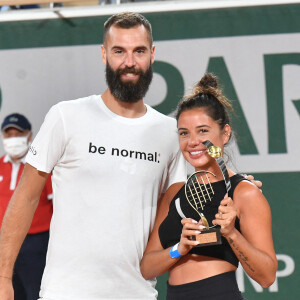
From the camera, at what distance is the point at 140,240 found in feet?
8.67

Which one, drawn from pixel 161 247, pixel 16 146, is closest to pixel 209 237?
pixel 161 247

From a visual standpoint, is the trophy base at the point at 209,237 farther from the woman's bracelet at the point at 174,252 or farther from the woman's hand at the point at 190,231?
the woman's bracelet at the point at 174,252

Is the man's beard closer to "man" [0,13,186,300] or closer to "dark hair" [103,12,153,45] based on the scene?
"man" [0,13,186,300]

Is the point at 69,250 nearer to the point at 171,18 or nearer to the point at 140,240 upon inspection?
the point at 140,240

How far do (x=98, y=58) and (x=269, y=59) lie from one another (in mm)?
1253

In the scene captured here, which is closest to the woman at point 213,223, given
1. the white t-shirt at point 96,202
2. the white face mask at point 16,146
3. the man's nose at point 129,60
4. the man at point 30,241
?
the white t-shirt at point 96,202

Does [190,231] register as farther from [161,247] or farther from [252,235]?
[161,247]

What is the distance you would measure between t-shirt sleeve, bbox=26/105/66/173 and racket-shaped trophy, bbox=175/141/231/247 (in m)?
0.52

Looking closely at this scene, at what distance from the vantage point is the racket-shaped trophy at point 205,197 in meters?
2.25

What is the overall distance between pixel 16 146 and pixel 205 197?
103 inches

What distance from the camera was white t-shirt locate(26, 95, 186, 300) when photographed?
2.59 metres

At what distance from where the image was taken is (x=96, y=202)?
2588 mm

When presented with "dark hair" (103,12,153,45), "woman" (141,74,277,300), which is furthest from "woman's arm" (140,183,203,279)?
"dark hair" (103,12,153,45)

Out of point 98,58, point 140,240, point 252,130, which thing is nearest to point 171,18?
point 98,58
